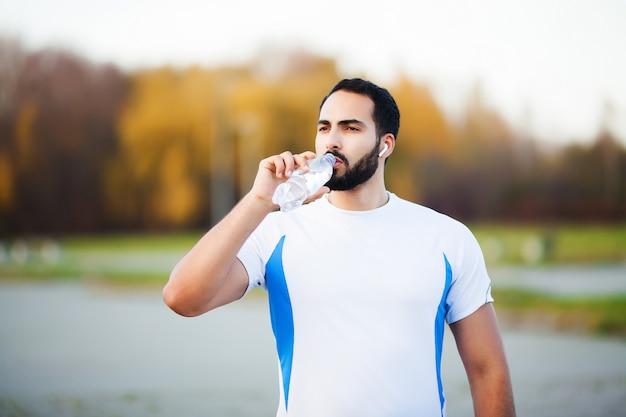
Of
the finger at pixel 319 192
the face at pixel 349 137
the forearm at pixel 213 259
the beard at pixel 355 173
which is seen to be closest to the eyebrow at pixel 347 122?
the face at pixel 349 137

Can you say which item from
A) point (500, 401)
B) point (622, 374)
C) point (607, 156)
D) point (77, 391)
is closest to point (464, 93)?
point (607, 156)

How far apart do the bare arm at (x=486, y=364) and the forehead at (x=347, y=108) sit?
736 mm

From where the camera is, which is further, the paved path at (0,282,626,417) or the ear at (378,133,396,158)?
the paved path at (0,282,626,417)

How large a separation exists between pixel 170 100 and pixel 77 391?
20.7 m

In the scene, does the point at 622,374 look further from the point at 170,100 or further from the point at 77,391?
the point at 170,100

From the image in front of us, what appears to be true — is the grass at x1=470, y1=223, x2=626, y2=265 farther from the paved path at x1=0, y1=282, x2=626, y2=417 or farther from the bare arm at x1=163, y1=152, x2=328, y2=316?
the bare arm at x1=163, y1=152, x2=328, y2=316

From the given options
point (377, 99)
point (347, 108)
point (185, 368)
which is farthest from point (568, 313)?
point (347, 108)

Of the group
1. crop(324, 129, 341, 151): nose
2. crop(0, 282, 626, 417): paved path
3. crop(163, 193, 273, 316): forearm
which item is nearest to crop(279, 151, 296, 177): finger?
crop(163, 193, 273, 316): forearm

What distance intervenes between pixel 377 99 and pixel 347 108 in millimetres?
135

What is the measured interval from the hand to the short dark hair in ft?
1.27

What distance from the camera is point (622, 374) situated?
8008mm

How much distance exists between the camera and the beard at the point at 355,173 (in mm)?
2422

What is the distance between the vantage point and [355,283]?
238 cm

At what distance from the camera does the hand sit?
2199mm
